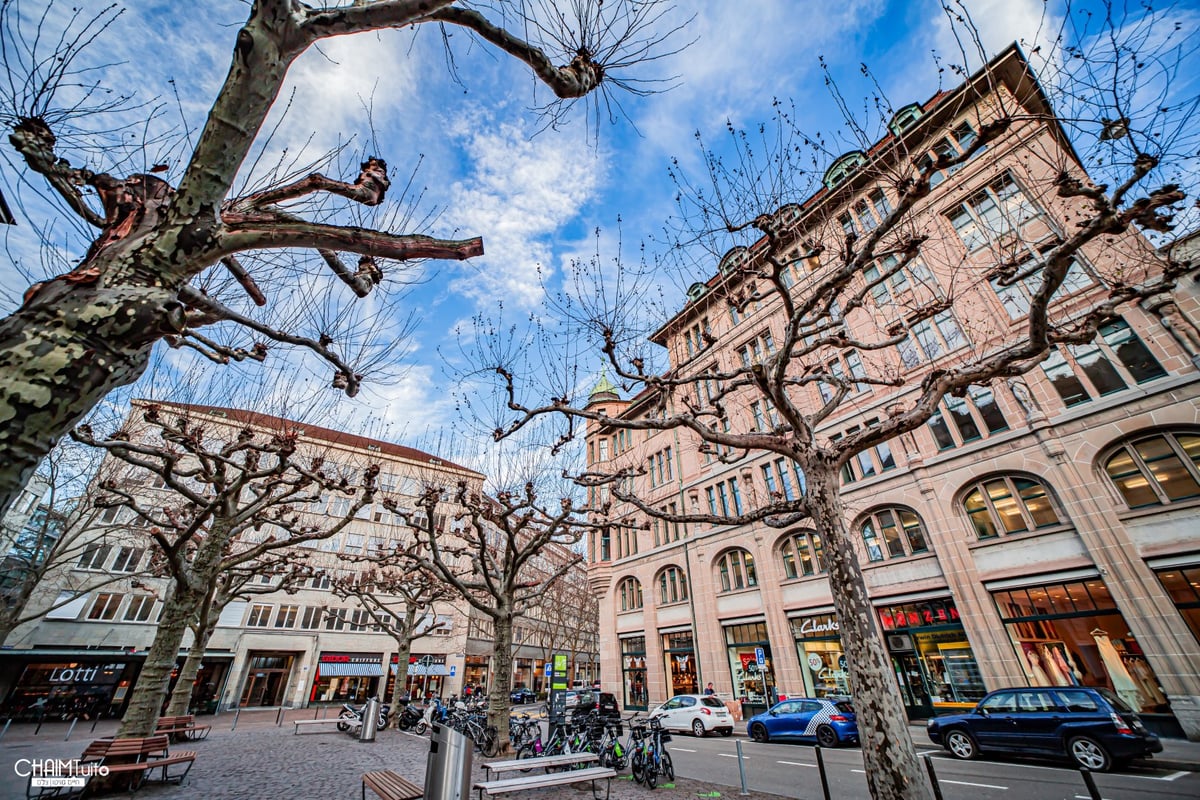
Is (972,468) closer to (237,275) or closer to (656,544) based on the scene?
(656,544)

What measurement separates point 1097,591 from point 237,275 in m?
21.7

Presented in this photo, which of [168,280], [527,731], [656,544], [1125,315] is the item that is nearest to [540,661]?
[656,544]

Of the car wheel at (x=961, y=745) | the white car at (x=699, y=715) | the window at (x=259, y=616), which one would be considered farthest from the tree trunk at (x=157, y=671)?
the window at (x=259, y=616)

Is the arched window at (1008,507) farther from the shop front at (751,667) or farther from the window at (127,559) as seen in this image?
the window at (127,559)

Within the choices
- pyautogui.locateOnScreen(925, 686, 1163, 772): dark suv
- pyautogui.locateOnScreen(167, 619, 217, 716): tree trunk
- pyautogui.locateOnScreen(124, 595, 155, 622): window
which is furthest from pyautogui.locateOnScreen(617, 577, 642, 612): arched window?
pyautogui.locateOnScreen(124, 595, 155, 622): window

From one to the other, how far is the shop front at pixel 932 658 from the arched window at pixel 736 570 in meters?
6.61

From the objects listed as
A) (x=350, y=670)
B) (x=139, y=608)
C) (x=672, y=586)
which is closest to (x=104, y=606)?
(x=139, y=608)

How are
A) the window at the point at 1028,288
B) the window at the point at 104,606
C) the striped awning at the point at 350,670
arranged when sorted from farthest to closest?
1. the striped awning at the point at 350,670
2. the window at the point at 104,606
3. the window at the point at 1028,288

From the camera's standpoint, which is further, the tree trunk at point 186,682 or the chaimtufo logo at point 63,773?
the tree trunk at point 186,682

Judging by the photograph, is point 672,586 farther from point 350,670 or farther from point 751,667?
point 350,670

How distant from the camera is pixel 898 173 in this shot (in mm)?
6414

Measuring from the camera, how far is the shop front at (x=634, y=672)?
91.6ft

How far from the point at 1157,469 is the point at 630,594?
25141mm

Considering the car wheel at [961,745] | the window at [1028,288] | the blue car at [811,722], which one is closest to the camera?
the car wheel at [961,745]
